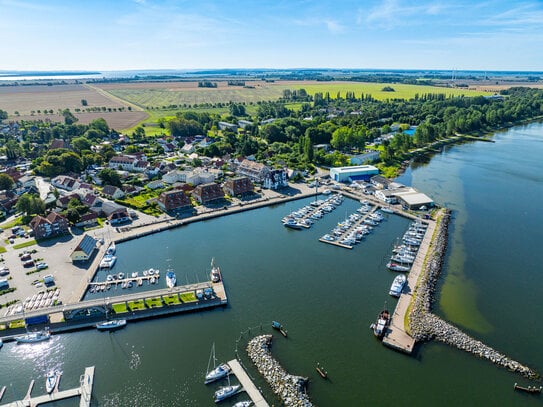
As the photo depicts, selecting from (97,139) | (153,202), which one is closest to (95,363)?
(153,202)

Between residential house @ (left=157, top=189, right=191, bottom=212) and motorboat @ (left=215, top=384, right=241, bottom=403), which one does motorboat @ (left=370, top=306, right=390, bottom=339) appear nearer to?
motorboat @ (left=215, top=384, right=241, bottom=403)

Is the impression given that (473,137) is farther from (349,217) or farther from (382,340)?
(382,340)

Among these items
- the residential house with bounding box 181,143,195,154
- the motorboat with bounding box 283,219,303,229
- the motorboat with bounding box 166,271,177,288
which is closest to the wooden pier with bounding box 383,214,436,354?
the motorboat with bounding box 283,219,303,229

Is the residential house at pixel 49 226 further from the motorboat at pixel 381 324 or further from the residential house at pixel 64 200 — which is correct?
the motorboat at pixel 381 324

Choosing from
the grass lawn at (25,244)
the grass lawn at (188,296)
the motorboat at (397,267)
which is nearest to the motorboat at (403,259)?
the motorboat at (397,267)

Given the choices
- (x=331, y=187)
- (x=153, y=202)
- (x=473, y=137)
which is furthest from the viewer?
(x=473, y=137)

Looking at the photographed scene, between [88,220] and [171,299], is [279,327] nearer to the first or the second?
[171,299]
